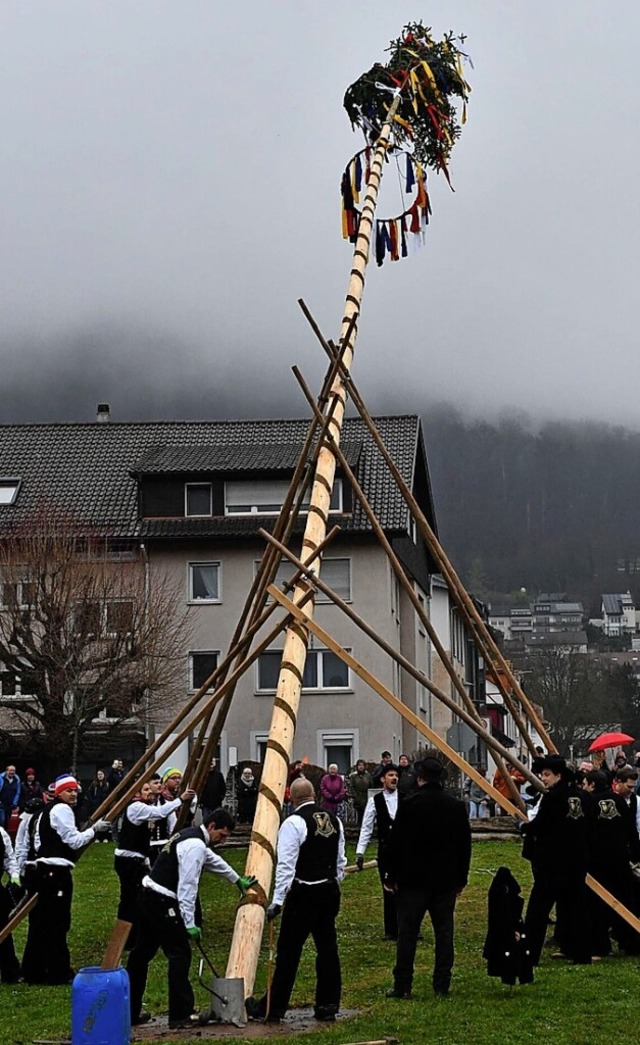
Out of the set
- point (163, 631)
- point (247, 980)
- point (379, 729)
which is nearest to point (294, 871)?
point (247, 980)

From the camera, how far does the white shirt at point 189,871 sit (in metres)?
10.4

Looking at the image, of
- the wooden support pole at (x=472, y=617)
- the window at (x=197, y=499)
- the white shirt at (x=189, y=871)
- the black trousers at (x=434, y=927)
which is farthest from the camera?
the window at (x=197, y=499)

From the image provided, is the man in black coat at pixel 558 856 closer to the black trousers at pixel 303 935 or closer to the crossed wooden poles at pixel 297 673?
the crossed wooden poles at pixel 297 673

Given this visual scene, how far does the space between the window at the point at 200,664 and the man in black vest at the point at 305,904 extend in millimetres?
26205

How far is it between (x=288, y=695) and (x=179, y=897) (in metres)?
3.38

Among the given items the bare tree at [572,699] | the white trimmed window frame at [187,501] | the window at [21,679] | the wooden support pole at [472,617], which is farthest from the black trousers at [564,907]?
the bare tree at [572,699]

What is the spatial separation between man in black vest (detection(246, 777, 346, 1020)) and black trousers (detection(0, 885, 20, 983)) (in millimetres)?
2717

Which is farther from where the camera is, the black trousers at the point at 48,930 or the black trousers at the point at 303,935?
the black trousers at the point at 48,930

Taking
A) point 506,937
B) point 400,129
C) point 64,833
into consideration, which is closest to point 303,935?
point 506,937

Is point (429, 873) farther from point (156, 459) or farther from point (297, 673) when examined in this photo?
point (156, 459)

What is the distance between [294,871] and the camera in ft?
35.1

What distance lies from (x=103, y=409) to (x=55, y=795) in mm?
35825

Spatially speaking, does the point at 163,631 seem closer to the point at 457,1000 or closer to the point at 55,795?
the point at 55,795

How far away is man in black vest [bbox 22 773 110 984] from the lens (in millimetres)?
12484
